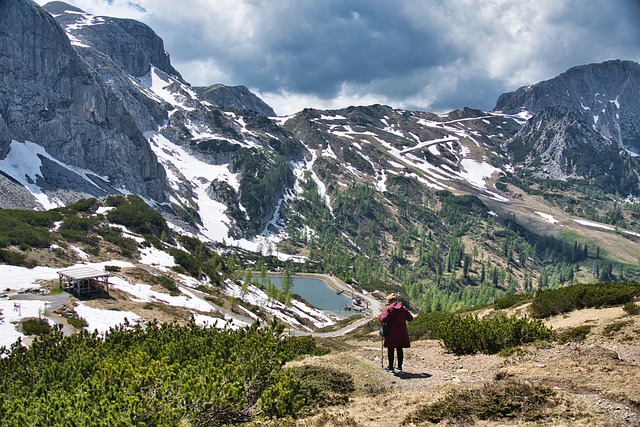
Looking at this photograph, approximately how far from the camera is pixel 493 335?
58.9 feet

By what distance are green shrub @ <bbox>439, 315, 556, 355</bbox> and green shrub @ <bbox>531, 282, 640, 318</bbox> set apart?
852cm

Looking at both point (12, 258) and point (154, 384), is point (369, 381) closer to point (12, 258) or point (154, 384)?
point (154, 384)

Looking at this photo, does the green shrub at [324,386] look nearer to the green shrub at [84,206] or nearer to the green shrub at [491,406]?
the green shrub at [491,406]

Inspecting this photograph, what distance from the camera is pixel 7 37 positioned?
14750 cm

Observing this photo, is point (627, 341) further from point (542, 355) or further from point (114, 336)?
point (114, 336)

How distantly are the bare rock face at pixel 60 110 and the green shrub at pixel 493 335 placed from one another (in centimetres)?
13817

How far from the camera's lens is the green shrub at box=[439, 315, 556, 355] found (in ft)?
58.6

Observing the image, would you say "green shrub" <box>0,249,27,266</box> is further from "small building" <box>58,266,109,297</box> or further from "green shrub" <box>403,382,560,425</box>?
"green shrub" <box>403,382,560,425</box>

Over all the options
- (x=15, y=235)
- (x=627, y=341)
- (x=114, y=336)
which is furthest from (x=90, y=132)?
(x=627, y=341)

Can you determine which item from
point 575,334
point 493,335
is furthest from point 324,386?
point 575,334

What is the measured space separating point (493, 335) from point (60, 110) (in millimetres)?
176384

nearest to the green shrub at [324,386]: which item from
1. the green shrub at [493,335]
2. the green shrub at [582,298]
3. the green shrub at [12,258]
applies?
the green shrub at [493,335]

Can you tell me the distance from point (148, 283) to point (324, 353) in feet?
125

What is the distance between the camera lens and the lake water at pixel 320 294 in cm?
12323
